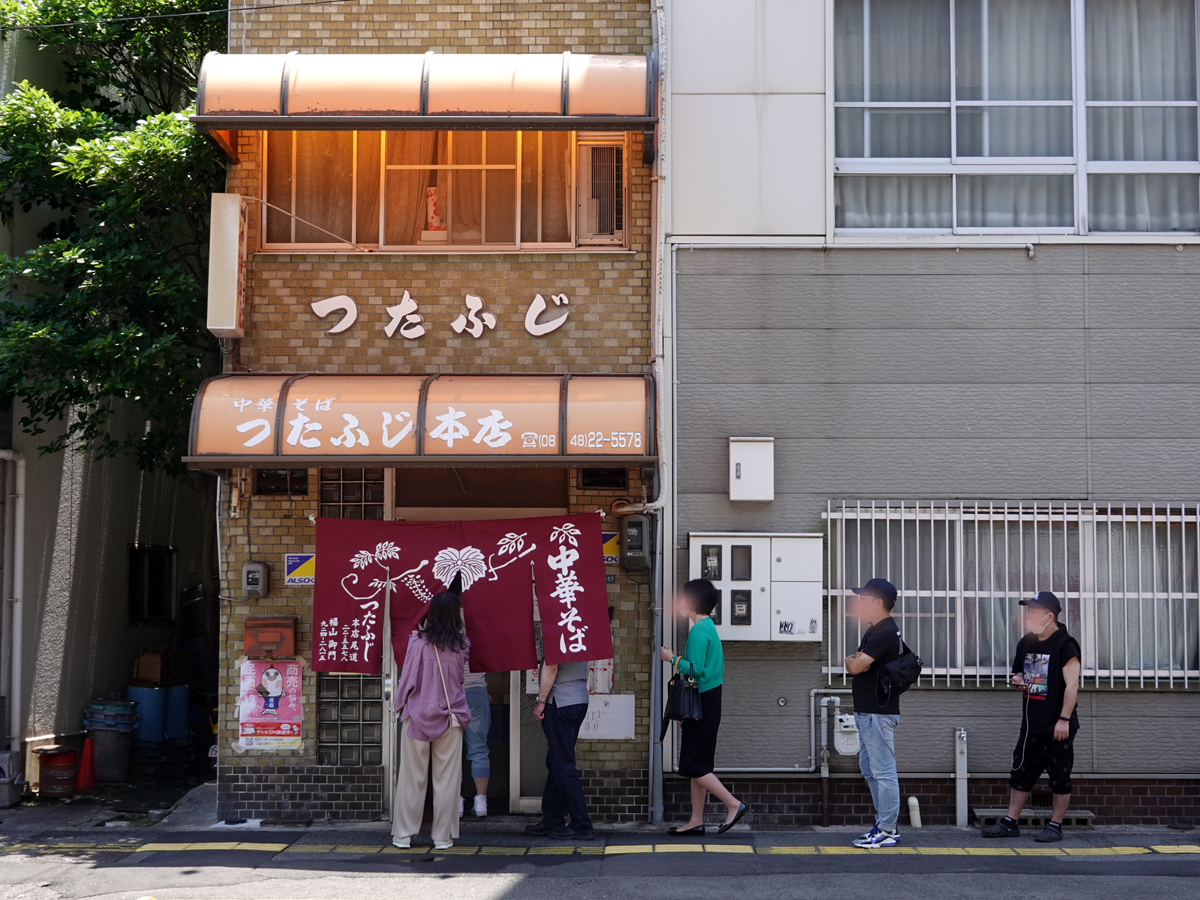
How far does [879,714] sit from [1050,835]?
5.49 ft

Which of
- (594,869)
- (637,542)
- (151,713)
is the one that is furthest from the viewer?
(151,713)

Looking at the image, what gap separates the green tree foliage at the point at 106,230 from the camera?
394 inches

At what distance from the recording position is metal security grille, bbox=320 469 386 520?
32.9ft

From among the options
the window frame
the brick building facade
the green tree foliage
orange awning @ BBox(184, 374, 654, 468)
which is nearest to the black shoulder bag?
the brick building facade

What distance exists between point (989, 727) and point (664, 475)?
11.2 feet

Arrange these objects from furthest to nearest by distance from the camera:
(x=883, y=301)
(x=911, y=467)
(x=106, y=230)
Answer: (x=106, y=230) → (x=883, y=301) → (x=911, y=467)

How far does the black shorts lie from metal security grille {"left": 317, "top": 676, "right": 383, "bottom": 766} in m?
5.22

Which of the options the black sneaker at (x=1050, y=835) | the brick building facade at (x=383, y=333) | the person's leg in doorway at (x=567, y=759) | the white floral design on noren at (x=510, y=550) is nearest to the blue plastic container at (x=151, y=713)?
the brick building facade at (x=383, y=333)

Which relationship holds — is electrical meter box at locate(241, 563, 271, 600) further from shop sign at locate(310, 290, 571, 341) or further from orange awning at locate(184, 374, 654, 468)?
shop sign at locate(310, 290, 571, 341)

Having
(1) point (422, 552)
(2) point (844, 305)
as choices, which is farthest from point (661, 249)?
(1) point (422, 552)

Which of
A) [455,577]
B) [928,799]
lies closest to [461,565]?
[455,577]

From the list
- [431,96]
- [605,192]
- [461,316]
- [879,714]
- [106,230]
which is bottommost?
[879,714]

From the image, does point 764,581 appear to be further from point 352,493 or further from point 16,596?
point 16,596

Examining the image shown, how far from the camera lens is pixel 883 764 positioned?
28.4 feet
